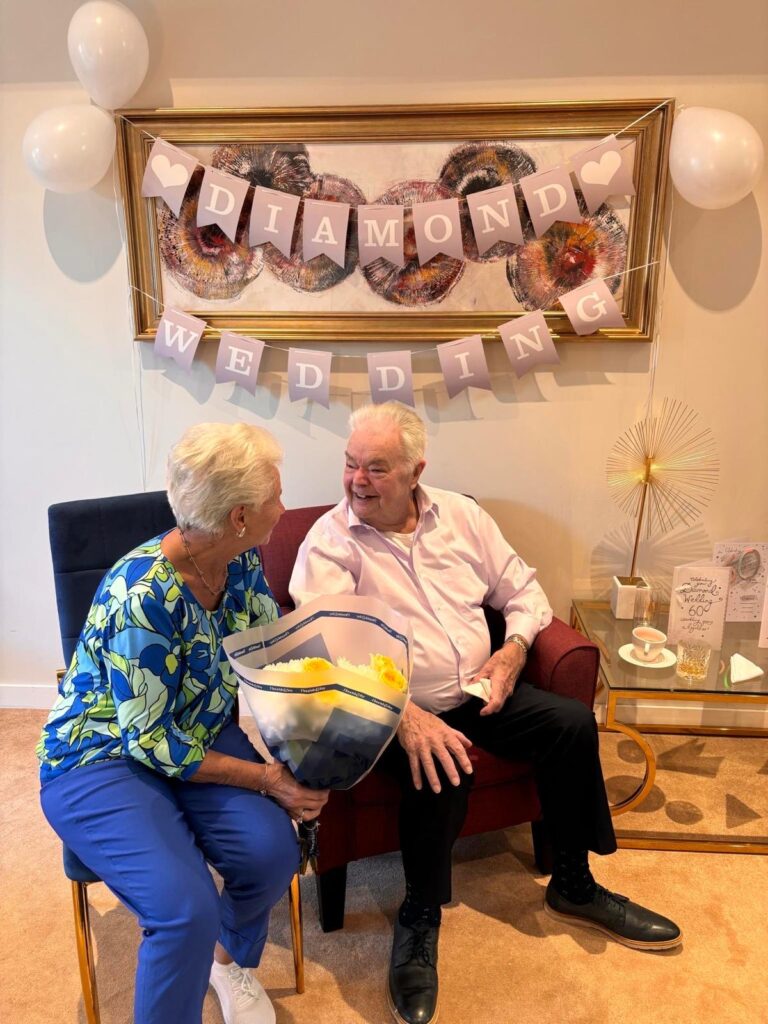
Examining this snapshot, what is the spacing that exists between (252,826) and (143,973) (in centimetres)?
29

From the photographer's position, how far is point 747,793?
7.67 ft

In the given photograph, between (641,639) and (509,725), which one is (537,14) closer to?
(641,639)

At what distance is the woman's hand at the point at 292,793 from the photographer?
1487 mm

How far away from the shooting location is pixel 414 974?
5.45ft

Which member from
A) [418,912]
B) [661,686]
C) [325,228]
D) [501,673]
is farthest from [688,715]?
[325,228]

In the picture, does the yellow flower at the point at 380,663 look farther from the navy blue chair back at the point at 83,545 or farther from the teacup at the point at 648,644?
the teacup at the point at 648,644

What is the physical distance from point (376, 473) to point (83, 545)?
2.40 feet

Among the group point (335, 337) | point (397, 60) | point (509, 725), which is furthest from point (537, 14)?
point (509, 725)

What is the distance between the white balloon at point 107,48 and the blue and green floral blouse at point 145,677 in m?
1.39

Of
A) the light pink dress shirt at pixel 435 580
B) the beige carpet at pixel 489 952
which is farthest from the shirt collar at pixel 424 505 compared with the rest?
the beige carpet at pixel 489 952

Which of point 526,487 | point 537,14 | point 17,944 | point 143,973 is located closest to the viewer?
point 143,973

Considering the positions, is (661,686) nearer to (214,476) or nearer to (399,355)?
(399,355)

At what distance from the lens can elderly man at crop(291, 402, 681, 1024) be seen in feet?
5.54

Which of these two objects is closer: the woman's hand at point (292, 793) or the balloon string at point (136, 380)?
the woman's hand at point (292, 793)
